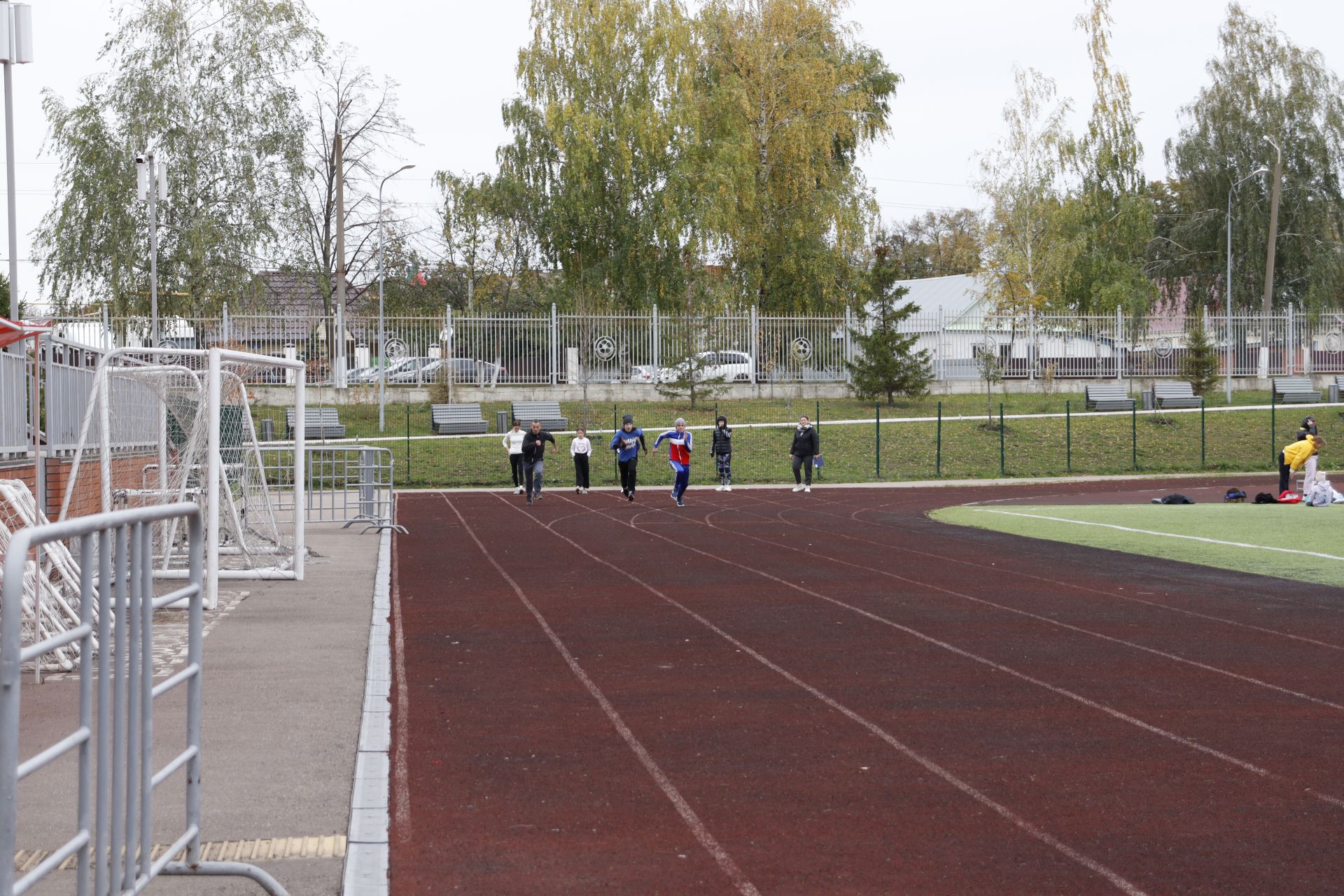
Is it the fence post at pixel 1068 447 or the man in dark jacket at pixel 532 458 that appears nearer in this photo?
the man in dark jacket at pixel 532 458

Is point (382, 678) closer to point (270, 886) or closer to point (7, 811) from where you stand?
point (270, 886)

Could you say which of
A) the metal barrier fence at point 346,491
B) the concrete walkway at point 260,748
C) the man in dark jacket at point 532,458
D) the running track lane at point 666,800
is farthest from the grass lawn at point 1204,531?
the concrete walkway at point 260,748

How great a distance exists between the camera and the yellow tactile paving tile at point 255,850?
16.1ft

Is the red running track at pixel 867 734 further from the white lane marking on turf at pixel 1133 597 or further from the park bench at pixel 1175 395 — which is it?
the park bench at pixel 1175 395

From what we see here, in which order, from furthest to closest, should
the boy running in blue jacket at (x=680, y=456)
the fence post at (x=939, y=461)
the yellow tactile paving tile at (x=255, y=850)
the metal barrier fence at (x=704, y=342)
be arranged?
the metal barrier fence at (x=704, y=342), the fence post at (x=939, y=461), the boy running in blue jacket at (x=680, y=456), the yellow tactile paving tile at (x=255, y=850)

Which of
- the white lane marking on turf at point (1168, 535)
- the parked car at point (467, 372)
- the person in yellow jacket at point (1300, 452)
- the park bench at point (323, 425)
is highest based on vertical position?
the parked car at point (467, 372)

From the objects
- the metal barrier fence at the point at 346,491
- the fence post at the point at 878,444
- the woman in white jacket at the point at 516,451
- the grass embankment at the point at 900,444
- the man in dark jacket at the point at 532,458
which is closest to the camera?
the metal barrier fence at the point at 346,491

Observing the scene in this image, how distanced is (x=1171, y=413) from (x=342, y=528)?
1115 inches

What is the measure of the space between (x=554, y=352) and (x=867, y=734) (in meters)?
34.6

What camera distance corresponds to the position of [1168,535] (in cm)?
1902

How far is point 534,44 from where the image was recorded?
4281cm

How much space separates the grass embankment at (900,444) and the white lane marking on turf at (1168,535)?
9.43 meters

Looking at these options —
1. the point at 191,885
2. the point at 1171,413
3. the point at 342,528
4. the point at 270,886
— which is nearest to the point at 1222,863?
the point at 270,886

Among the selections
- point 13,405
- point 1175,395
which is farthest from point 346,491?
point 1175,395
